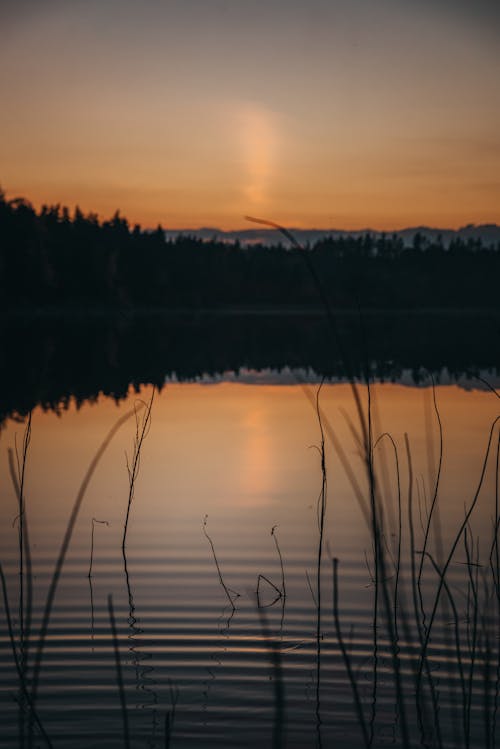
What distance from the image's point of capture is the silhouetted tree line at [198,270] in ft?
233

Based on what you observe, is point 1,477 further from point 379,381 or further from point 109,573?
point 379,381

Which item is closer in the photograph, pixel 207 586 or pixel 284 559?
pixel 207 586

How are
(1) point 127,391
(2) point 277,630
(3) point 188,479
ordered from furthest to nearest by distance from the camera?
(1) point 127,391 → (3) point 188,479 → (2) point 277,630

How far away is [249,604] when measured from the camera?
21.9 ft

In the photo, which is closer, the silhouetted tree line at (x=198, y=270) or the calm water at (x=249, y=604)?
the calm water at (x=249, y=604)

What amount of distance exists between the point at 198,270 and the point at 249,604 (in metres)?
122

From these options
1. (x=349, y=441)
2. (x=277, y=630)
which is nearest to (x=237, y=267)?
(x=349, y=441)

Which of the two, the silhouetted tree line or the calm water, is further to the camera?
the silhouetted tree line

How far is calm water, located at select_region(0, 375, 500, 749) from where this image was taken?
179 inches

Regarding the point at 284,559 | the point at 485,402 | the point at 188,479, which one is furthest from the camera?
the point at 485,402

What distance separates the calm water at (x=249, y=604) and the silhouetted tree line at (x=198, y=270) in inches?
1513

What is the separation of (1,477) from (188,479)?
6.85 ft

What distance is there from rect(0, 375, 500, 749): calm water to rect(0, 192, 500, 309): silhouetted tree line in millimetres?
38436

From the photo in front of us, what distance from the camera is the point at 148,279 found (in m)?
105
